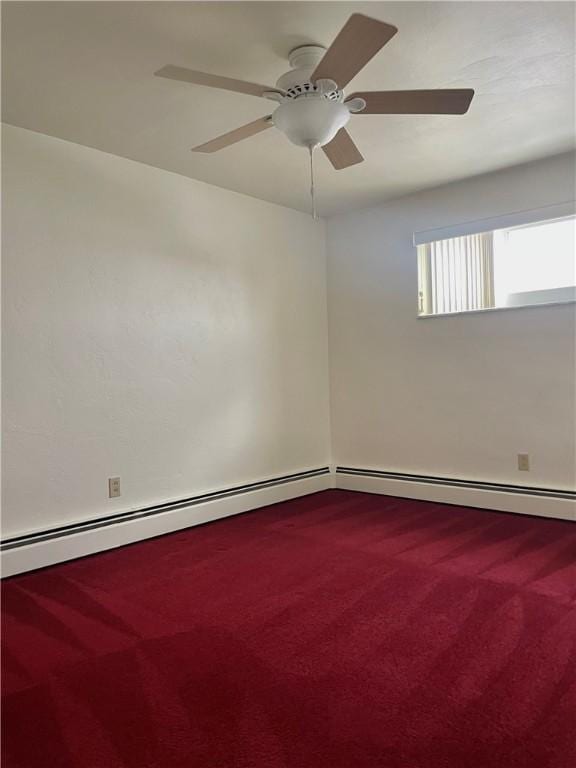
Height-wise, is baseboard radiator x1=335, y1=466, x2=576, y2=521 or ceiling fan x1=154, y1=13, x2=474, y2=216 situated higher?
ceiling fan x1=154, y1=13, x2=474, y2=216

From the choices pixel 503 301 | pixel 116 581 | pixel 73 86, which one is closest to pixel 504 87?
pixel 503 301

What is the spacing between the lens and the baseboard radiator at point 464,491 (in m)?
3.44

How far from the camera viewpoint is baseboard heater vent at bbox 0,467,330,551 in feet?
8.87

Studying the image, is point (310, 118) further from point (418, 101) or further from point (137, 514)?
point (137, 514)

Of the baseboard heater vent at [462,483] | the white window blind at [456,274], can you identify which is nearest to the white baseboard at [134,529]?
the baseboard heater vent at [462,483]

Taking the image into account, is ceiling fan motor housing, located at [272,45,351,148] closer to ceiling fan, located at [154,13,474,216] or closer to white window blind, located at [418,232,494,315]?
ceiling fan, located at [154,13,474,216]

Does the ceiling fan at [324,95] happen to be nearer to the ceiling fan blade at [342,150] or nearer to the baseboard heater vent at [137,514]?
the ceiling fan blade at [342,150]

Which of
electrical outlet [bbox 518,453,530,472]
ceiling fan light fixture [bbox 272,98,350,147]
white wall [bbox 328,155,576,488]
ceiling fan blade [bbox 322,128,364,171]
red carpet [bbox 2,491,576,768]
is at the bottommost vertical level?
red carpet [bbox 2,491,576,768]

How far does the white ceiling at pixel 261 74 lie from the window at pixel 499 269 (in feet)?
1.68

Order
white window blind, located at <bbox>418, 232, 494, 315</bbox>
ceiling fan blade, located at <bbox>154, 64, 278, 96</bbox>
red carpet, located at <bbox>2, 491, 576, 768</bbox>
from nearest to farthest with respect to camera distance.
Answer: red carpet, located at <bbox>2, 491, 576, 768</bbox> < ceiling fan blade, located at <bbox>154, 64, 278, 96</bbox> < white window blind, located at <bbox>418, 232, 494, 315</bbox>

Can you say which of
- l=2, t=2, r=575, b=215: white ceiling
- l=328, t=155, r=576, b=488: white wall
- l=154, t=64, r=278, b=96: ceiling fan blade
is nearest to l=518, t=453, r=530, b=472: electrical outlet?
l=328, t=155, r=576, b=488: white wall

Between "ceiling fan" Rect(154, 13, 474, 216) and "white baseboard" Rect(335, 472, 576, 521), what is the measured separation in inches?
99.4

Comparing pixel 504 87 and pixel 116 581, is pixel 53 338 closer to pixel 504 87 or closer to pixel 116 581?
pixel 116 581

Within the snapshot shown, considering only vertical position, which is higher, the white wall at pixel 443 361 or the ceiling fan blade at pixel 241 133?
the ceiling fan blade at pixel 241 133
